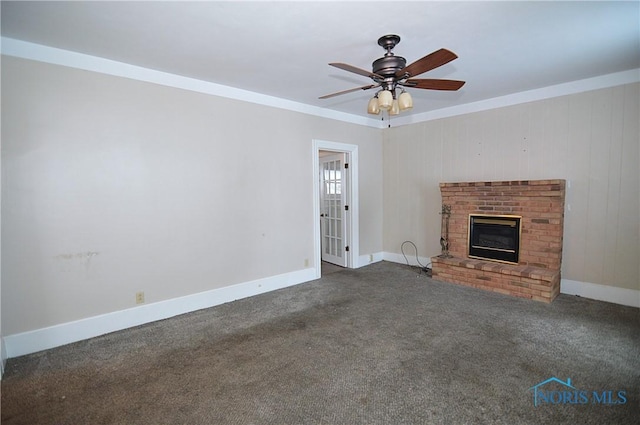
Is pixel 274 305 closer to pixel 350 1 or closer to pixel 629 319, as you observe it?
pixel 350 1

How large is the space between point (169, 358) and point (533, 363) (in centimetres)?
287

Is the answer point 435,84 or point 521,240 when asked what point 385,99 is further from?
point 521,240

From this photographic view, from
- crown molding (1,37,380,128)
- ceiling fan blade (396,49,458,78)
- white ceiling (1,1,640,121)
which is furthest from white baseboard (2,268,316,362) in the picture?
ceiling fan blade (396,49,458,78)

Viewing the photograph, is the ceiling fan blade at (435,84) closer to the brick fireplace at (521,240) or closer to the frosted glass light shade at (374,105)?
the frosted glass light shade at (374,105)

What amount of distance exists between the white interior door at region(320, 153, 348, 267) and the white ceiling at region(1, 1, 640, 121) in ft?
6.92

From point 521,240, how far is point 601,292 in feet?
3.23

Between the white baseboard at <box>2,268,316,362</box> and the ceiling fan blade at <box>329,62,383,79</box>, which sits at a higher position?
the ceiling fan blade at <box>329,62,383,79</box>

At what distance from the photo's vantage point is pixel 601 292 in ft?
12.2

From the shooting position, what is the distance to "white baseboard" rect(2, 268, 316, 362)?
8.81 feet

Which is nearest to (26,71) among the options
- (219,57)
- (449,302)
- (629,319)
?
(219,57)

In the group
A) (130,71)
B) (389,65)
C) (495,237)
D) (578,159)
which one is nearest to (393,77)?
(389,65)

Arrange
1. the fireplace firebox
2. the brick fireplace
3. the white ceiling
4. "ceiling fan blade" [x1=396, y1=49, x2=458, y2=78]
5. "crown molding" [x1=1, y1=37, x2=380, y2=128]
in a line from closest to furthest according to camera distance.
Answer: "ceiling fan blade" [x1=396, y1=49, x2=458, y2=78] → the white ceiling → "crown molding" [x1=1, y1=37, x2=380, y2=128] → the brick fireplace → the fireplace firebox

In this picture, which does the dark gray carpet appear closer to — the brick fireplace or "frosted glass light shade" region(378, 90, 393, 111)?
the brick fireplace

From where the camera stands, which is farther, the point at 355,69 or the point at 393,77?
the point at 393,77
